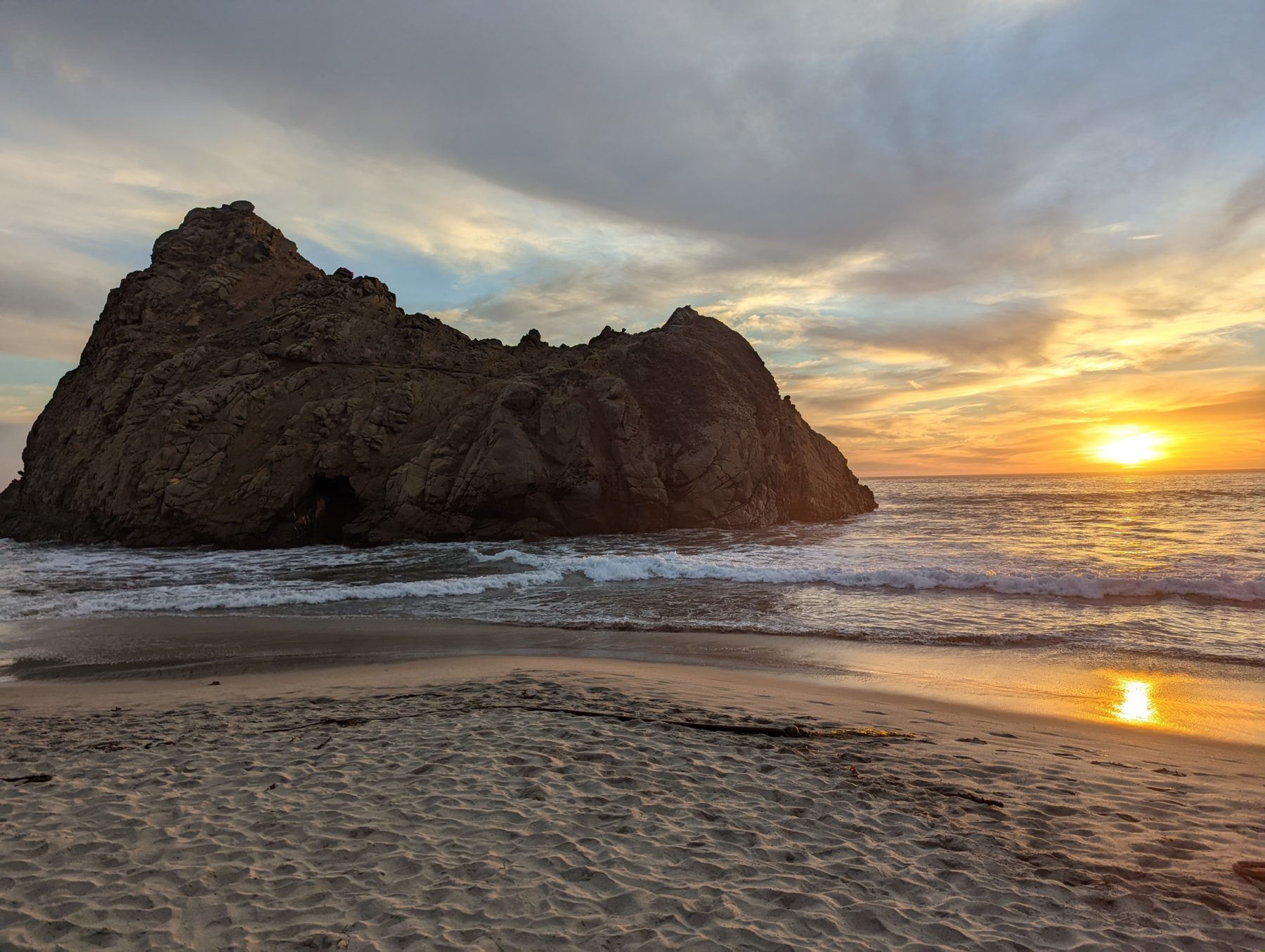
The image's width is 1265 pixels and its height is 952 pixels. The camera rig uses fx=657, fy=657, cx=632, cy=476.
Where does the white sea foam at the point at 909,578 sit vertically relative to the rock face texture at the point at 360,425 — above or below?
below

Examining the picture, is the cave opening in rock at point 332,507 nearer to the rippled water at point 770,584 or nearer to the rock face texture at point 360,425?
the rock face texture at point 360,425

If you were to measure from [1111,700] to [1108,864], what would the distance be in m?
4.98

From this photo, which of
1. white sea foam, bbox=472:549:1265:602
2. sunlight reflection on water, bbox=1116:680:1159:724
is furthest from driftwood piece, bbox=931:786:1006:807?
white sea foam, bbox=472:549:1265:602

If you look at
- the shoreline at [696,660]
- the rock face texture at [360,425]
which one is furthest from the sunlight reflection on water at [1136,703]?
the rock face texture at [360,425]

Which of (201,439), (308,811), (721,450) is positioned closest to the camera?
(308,811)

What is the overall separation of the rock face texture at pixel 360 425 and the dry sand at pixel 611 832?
847 inches

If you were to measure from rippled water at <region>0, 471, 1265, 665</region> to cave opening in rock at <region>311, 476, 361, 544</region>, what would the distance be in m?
2.94

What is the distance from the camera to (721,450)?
31.7 m

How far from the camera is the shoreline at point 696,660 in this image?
25.8 feet

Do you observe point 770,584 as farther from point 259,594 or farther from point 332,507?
point 332,507

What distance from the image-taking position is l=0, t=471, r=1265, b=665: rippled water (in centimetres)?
1238

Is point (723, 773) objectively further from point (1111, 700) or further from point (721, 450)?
point (721, 450)

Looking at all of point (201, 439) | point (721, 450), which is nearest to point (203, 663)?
point (201, 439)

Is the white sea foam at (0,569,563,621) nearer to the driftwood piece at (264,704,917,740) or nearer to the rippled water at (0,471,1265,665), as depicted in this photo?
the rippled water at (0,471,1265,665)
